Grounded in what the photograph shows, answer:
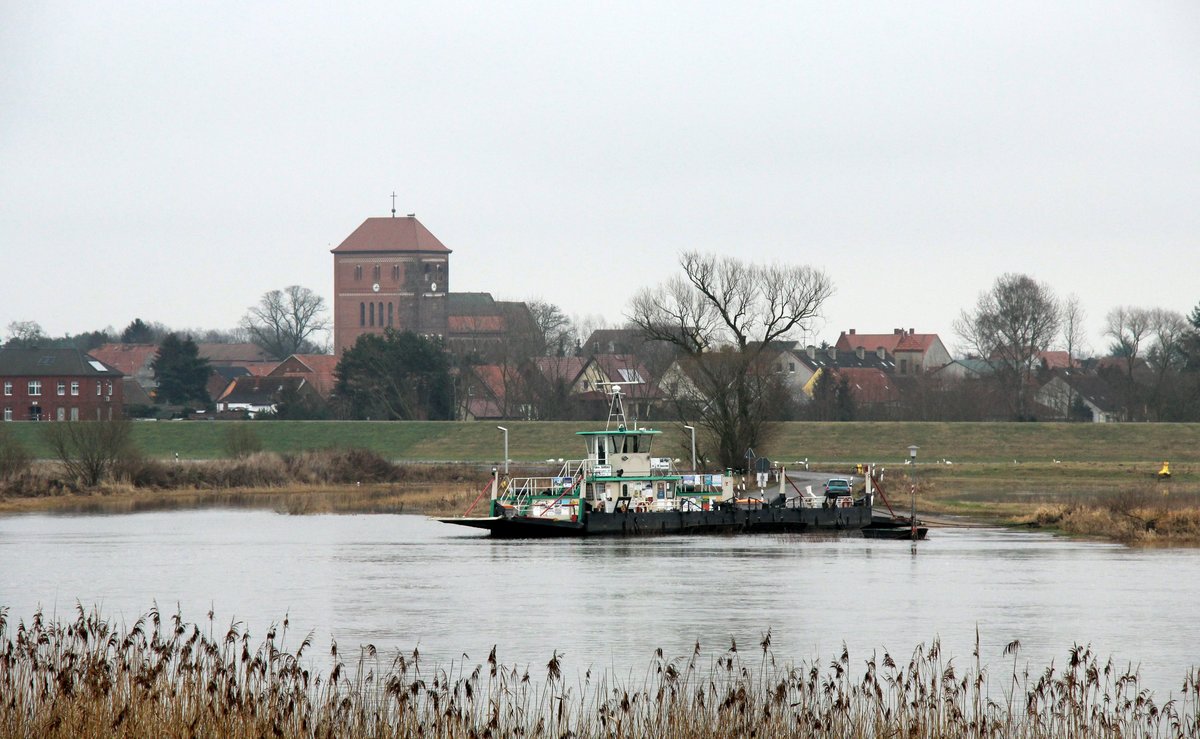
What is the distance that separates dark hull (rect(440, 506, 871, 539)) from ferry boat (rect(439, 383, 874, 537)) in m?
0.03

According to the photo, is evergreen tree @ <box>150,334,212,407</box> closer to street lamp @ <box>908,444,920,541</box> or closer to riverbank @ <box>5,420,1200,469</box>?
riverbank @ <box>5,420,1200,469</box>

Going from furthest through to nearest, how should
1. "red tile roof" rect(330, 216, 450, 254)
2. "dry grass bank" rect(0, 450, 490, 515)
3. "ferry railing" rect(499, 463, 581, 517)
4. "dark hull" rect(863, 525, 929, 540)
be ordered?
"red tile roof" rect(330, 216, 450, 254) < "dry grass bank" rect(0, 450, 490, 515) < "ferry railing" rect(499, 463, 581, 517) < "dark hull" rect(863, 525, 929, 540)

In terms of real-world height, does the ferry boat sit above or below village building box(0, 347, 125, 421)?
below

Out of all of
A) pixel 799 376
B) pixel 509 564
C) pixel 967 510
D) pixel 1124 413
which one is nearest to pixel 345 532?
pixel 509 564

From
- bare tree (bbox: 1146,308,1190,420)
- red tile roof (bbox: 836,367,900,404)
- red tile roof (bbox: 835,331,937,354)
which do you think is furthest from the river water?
red tile roof (bbox: 835,331,937,354)

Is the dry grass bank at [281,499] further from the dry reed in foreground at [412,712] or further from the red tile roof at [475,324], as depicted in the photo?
the red tile roof at [475,324]

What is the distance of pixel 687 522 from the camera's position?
184 ft

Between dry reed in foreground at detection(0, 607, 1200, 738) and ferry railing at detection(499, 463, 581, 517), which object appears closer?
dry reed in foreground at detection(0, 607, 1200, 738)

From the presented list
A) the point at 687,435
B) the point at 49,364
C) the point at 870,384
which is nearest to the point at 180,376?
the point at 49,364

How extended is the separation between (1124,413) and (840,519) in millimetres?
66372

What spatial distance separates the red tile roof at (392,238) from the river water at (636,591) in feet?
448

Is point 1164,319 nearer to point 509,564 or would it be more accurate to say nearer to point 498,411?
point 498,411

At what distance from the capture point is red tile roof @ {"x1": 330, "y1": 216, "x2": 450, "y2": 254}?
188875 millimetres

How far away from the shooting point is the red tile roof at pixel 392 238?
620 feet
